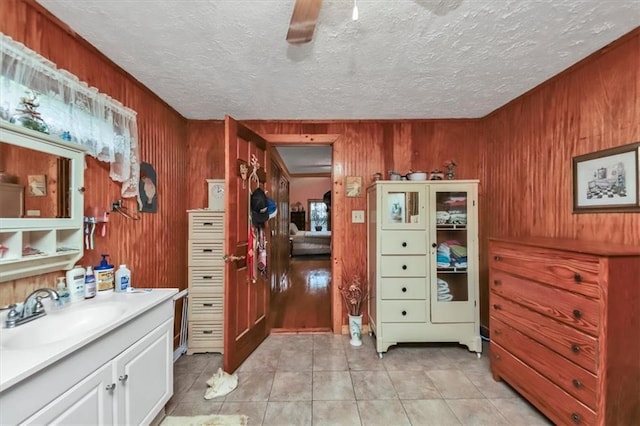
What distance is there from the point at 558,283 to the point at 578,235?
2.13 ft

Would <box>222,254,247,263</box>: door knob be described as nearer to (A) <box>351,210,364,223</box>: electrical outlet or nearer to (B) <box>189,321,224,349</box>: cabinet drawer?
(B) <box>189,321,224,349</box>: cabinet drawer

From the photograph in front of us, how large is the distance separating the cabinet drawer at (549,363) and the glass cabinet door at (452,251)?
16.7 inches

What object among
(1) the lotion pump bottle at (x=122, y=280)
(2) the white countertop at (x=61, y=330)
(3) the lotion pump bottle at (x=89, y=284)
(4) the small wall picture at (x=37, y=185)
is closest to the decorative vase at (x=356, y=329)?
(2) the white countertop at (x=61, y=330)

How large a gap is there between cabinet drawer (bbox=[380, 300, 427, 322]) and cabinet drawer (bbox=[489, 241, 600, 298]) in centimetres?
75

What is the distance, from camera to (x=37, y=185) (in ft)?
4.30

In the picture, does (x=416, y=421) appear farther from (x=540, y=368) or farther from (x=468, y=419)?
(x=540, y=368)

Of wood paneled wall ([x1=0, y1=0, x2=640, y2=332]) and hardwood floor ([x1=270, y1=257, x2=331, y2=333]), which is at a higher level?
wood paneled wall ([x1=0, y1=0, x2=640, y2=332])

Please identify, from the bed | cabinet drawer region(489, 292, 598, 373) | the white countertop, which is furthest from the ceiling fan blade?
the bed

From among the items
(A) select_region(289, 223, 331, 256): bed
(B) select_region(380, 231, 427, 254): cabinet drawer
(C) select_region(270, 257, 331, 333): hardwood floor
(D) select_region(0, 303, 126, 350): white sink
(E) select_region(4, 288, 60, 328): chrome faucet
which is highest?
(B) select_region(380, 231, 427, 254): cabinet drawer

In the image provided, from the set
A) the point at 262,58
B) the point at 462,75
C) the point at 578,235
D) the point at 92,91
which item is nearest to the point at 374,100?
the point at 462,75

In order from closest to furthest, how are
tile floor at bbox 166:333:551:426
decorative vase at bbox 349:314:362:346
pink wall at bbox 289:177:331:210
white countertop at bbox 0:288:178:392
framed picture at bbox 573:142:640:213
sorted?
white countertop at bbox 0:288:178:392
framed picture at bbox 573:142:640:213
tile floor at bbox 166:333:551:426
decorative vase at bbox 349:314:362:346
pink wall at bbox 289:177:331:210

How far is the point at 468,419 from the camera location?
1673 millimetres

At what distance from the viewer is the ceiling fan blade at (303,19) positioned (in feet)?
3.50

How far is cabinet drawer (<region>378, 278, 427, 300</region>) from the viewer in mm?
2455
